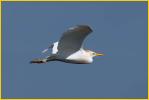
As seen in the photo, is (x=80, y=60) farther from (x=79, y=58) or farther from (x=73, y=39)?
(x=73, y=39)

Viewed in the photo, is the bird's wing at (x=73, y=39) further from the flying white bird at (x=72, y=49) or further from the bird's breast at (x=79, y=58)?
the bird's breast at (x=79, y=58)

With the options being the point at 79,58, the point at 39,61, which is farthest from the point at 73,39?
the point at 39,61

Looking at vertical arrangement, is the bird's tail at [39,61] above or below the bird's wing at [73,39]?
below

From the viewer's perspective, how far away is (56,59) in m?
62.2

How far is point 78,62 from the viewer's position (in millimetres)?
62438

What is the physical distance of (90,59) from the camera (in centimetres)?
6291

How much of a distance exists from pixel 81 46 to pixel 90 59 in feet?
2.97

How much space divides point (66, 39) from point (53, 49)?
77.2 inches

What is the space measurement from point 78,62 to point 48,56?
3.49ft

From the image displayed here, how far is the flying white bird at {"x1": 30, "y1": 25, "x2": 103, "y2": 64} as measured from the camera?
2400 inches

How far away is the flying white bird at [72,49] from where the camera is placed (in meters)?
61.0

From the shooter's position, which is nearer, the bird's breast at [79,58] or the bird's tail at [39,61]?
the bird's breast at [79,58]

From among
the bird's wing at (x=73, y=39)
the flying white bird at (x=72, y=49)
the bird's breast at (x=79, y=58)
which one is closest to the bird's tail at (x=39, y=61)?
the flying white bird at (x=72, y=49)

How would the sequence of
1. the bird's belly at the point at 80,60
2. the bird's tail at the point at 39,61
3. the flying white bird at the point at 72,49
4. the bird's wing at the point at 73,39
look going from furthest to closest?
the bird's tail at the point at 39,61, the bird's belly at the point at 80,60, the flying white bird at the point at 72,49, the bird's wing at the point at 73,39
